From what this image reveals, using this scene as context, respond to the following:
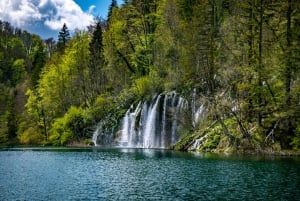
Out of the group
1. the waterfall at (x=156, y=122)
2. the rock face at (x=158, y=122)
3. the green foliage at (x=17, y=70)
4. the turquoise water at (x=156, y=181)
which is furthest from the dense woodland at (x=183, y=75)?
the turquoise water at (x=156, y=181)

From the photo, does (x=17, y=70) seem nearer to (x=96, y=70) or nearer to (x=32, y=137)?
(x=32, y=137)

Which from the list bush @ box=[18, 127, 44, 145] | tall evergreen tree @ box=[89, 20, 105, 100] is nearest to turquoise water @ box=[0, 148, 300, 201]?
tall evergreen tree @ box=[89, 20, 105, 100]

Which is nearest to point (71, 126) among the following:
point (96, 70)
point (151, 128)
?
point (96, 70)

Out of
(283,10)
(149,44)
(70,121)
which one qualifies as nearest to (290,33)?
(283,10)

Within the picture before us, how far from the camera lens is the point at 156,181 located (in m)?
22.0

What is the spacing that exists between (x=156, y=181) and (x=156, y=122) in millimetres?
31836

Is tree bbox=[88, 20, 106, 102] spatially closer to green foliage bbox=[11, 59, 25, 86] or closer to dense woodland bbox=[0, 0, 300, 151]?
dense woodland bbox=[0, 0, 300, 151]

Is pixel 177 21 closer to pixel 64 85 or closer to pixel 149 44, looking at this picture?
pixel 149 44

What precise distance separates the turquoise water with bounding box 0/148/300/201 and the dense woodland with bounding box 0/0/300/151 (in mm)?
10518

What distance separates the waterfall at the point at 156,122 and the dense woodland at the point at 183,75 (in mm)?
1720

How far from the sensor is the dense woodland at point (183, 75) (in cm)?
3731

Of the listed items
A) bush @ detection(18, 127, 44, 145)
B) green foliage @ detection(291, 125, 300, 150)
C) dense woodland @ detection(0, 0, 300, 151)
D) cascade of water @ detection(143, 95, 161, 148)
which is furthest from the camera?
bush @ detection(18, 127, 44, 145)

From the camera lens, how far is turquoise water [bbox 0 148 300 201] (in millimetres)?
17766

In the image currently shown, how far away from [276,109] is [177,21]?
89.0 feet
